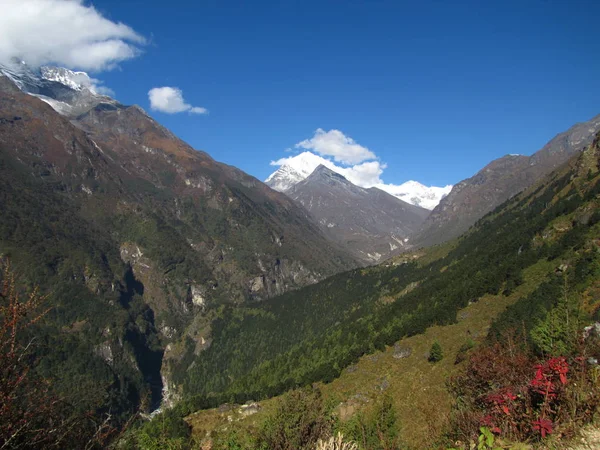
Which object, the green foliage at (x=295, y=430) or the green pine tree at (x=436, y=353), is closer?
the green foliage at (x=295, y=430)

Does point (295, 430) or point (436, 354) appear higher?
point (295, 430)

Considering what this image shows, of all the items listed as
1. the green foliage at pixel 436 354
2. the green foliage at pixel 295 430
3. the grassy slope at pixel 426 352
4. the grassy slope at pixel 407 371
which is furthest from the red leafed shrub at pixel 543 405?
the green foliage at pixel 436 354

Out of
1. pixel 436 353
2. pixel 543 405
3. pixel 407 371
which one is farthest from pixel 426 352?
pixel 543 405

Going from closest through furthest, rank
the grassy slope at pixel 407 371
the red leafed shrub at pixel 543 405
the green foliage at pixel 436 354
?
the red leafed shrub at pixel 543 405, the grassy slope at pixel 407 371, the green foliage at pixel 436 354

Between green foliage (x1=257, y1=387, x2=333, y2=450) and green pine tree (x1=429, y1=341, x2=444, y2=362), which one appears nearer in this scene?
green foliage (x1=257, y1=387, x2=333, y2=450)

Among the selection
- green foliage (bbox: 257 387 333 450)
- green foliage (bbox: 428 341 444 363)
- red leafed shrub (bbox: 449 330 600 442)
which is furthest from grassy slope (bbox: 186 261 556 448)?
red leafed shrub (bbox: 449 330 600 442)

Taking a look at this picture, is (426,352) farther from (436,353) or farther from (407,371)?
(436,353)

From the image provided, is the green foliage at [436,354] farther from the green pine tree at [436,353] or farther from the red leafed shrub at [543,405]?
the red leafed shrub at [543,405]

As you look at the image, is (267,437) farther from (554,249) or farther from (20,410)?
(554,249)

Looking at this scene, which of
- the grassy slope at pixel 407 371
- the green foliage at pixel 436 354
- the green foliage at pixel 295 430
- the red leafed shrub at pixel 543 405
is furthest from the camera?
the green foliage at pixel 436 354

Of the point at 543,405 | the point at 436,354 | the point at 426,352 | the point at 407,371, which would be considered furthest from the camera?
the point at 426,352

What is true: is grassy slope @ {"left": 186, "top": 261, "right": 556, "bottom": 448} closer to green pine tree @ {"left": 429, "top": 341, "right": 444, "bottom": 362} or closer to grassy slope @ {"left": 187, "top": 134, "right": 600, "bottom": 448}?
grassy slope @ {"left": 187, "top": 134, "right": 600, "bottom": 448}

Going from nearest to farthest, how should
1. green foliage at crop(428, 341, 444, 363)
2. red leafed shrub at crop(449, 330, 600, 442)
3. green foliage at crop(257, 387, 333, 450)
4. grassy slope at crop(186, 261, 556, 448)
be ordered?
red leafed shrub at crop(449, 330, 600, 442) < green foliage at crop(257, 387, 333, 450) < grassy slope at crop(186, 261, 556, 448) < green foliage at crop(428, 341, 444, 363)

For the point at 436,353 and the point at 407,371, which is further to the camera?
the point at 407,371
